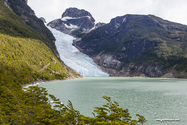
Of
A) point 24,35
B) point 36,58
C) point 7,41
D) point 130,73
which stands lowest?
point 130,73

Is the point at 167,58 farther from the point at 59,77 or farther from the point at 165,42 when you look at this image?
the point at 59,77

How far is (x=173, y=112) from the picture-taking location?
83.0 feet

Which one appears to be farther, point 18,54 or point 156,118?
point 18,54

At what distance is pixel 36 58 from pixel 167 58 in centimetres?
14472

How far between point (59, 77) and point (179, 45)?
158 m

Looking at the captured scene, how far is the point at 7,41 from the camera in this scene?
79.9m

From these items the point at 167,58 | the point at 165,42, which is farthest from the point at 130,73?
the point at 165,42

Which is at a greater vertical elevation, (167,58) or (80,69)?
(167,58)

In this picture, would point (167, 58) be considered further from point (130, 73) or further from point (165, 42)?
point (130, 73)

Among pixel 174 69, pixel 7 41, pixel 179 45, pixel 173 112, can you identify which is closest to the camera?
pixel 173 112

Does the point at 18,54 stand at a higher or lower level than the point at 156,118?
higher

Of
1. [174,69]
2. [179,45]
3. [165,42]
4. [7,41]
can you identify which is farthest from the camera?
[165,42]

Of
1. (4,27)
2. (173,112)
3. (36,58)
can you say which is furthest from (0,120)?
(4,27)

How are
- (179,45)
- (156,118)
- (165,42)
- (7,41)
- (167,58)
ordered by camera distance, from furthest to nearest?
(165,42)
(179,45)
(167,58)
(7,41)
(156,118)
